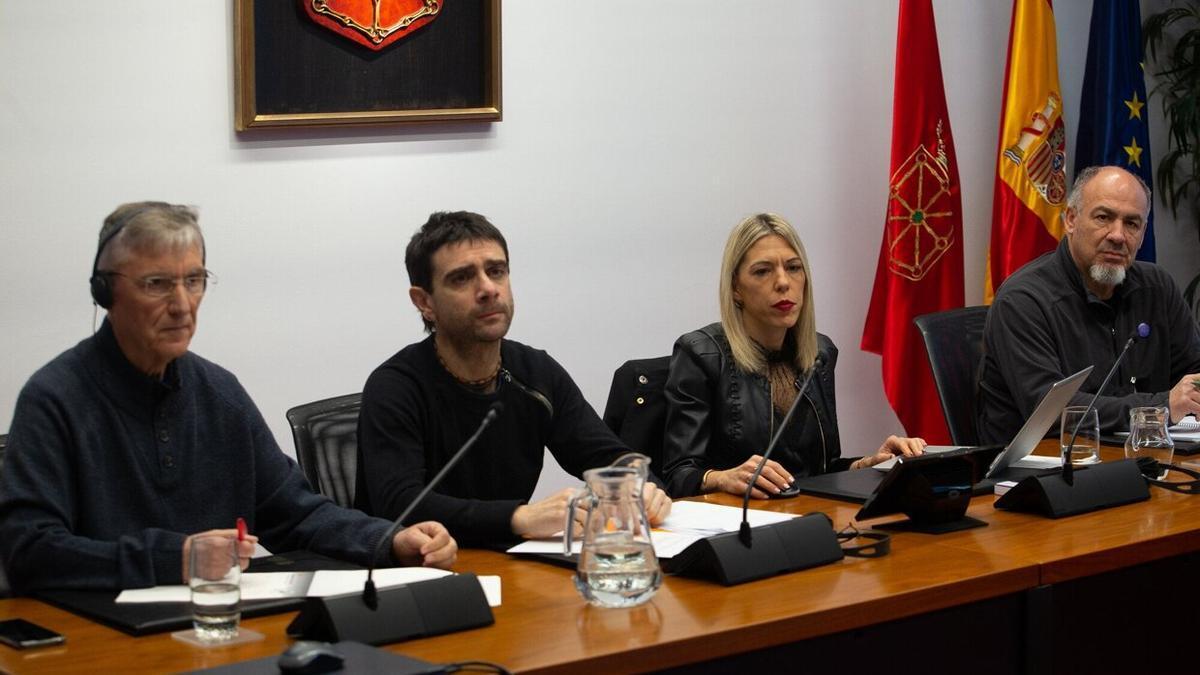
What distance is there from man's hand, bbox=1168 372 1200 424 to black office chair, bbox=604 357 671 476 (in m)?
→ 1.32

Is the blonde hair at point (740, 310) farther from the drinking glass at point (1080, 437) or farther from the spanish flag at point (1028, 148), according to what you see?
the spanish flag at point (1028, 148)

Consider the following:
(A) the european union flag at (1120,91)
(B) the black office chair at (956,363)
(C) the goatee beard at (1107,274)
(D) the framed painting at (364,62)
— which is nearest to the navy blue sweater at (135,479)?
(D) the framed painting at (364,62)

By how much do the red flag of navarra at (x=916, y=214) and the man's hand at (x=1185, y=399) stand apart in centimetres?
138

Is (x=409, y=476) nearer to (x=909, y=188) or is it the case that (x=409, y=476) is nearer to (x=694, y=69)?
(x=694, y=69)

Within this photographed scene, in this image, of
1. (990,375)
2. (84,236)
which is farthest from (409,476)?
(990,375)

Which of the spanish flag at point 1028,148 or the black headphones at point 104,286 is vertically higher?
the spanish flag at point 1028,148

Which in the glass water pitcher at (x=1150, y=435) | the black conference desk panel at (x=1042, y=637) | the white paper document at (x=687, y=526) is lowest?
the black conference desk panel at (x=1042, y=637)

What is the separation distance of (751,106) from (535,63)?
0.87 metres

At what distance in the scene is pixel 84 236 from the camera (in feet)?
12.3

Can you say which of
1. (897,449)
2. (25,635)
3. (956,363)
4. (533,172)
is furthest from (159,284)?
(956,363)

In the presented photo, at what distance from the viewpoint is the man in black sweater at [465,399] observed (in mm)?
2836

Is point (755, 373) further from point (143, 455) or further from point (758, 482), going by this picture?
point (143, 455)

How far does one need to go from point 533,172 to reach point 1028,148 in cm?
190

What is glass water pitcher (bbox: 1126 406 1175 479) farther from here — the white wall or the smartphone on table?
the smartphone on table
